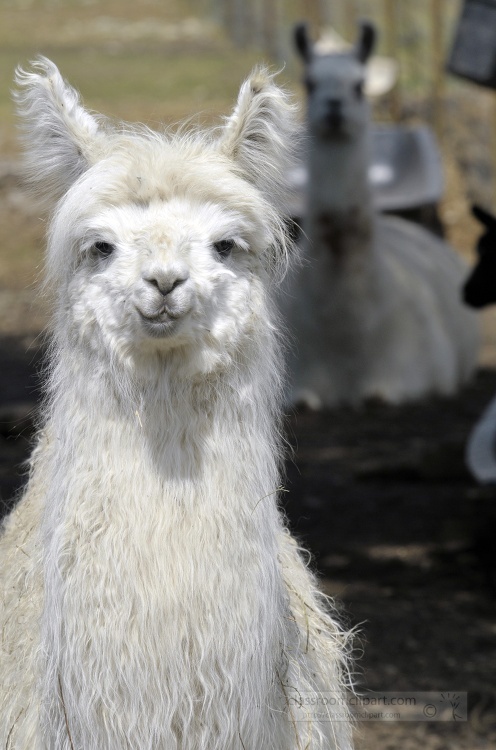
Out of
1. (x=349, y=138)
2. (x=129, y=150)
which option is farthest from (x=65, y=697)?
(x=349, y=138)

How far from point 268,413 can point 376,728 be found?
1942 mm

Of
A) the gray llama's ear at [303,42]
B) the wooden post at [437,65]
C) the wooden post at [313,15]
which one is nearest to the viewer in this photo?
the gray llama's ear at [303,42]

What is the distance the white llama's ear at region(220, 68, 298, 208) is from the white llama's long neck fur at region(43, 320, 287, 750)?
42 centimetres

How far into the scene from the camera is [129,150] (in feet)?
7.64

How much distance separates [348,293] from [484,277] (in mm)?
1830

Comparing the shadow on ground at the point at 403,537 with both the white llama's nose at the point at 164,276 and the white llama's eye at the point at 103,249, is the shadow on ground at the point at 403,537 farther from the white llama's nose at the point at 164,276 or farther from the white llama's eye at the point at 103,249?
the white llama's nose at the point at 164,276

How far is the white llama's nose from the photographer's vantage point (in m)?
2.06

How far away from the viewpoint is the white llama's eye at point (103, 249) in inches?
87.6

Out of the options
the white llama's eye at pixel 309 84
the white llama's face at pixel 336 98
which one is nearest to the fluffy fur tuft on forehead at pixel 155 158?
the white llama's face at pixel 336 98

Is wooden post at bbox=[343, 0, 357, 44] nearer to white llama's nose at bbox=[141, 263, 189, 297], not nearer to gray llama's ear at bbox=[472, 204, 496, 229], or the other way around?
gray llama's ear at bbox=[472, 204, 496, 229]

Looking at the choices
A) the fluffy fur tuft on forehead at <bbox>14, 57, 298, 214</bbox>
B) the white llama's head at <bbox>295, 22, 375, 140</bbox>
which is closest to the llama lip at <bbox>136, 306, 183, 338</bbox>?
the fluffy fur tuft on forehead at <bbox>14, 57, 298, 214</bbox>

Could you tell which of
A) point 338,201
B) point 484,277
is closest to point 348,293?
point 338,201

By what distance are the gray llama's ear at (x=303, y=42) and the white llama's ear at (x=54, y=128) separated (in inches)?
238

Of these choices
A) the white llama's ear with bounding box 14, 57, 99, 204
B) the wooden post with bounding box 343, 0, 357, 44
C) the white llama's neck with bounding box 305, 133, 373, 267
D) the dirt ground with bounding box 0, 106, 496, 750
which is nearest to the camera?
the white llama's ear with bounding box 14, 57, 99, 204
